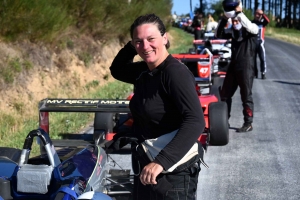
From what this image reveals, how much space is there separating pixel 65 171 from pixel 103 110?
242 cm

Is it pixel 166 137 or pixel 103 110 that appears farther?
pixel 103 110

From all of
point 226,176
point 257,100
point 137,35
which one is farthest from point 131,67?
point 257,100

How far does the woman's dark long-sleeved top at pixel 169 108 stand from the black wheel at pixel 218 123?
4188 mm

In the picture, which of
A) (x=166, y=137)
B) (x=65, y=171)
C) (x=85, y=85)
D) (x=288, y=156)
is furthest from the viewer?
(x=85, y=85)

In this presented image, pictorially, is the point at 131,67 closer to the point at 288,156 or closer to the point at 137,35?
the point at 137,35

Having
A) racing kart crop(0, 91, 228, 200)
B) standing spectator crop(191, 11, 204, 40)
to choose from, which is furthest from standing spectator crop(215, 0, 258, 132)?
standing spectator crop(191, 11, 204, 40)

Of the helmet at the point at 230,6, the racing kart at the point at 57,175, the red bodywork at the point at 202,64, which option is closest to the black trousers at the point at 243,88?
the helmet at the point at 230,6

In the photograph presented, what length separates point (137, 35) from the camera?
3115 millimetres

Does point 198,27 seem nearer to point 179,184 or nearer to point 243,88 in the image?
point 243,88

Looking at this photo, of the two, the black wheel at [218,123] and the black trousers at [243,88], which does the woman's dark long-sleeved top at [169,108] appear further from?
the black trousers at [243,88]

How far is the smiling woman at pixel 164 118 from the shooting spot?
2934mm

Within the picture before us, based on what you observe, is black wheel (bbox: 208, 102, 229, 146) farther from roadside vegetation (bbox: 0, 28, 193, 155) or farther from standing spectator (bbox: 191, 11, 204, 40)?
standing spectator (bbox: 191, 11, 204, 40)

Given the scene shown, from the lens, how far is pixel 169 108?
3.03 m

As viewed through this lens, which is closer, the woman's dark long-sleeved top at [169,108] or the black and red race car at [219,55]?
the woman's dark long-sleeved top at [169,108]
